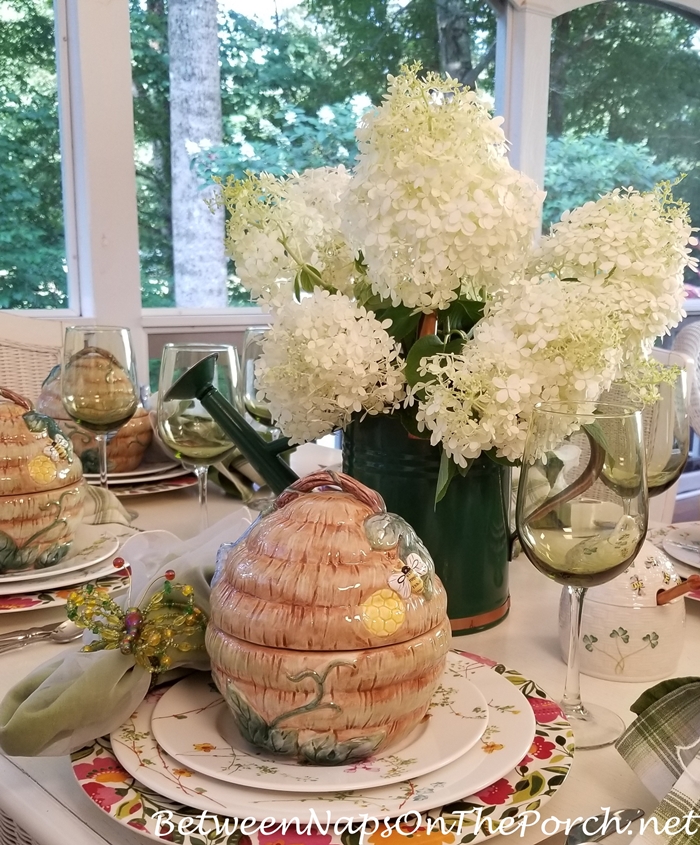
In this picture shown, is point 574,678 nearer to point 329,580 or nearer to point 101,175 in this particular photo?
point 329,580

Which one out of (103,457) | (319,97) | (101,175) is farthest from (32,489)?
(319,97)

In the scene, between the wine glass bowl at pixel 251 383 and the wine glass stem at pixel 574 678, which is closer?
the wine glass stem at pixel 574 678

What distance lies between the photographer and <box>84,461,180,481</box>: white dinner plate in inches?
50.1

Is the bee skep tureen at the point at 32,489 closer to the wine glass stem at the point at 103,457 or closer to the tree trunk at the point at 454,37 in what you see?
the wine glass stem at the point at 103,457

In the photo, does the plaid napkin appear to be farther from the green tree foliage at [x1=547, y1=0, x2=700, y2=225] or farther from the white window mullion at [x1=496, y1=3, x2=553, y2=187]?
the green tree foliage at [x1=547, y1=0, x2=700, y2=225]

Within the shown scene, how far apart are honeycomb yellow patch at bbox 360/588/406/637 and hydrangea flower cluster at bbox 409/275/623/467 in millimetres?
188

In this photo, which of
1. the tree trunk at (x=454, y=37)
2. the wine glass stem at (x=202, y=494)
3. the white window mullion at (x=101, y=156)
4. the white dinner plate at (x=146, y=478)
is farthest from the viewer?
the tree trunk at (x=454, y=37)

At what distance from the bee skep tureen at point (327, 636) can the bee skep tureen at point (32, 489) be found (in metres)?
0.38

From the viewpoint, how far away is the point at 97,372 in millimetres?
1099

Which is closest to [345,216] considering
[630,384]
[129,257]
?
[630,384]

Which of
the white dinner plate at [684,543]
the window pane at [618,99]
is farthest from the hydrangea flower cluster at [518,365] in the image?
the window pane at [618,99]

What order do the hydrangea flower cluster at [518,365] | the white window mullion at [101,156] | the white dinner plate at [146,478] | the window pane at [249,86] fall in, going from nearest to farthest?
1. the hydrangea flower cluster at [518,365]
2. the white dinner plate at [146,478]
3. the white window mullion at [101,156]
4. the window pane at [249,86]

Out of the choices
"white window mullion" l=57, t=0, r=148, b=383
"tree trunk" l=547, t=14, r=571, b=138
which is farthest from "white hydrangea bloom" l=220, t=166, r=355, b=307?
"tree trunk" l=547, t=14, r=571, b=138

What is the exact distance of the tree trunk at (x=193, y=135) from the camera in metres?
2.73
